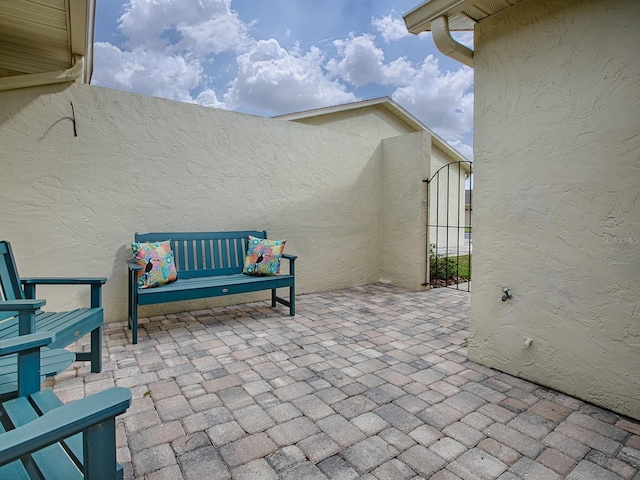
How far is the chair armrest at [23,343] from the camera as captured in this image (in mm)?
1249

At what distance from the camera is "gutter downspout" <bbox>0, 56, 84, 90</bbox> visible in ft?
10.8

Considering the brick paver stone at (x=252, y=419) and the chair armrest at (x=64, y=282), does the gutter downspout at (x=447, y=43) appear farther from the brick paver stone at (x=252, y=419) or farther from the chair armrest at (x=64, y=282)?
the chair armrest at (x=64, y=282)

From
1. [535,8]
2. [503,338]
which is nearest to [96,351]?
[503,338]

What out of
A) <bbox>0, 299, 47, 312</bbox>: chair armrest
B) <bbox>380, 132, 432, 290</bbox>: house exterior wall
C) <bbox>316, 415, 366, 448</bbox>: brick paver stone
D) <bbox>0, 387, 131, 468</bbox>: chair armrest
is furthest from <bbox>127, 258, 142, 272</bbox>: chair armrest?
<bbox>380, 132, 432, 290</bbox>: house exterior wall

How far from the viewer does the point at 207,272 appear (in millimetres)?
4105

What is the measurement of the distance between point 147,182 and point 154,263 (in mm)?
1046

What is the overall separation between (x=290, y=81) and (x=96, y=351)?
2095cm

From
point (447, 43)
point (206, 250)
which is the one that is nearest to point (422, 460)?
point (447, 43)

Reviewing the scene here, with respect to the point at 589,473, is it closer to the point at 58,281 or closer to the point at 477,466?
the point at 477,466

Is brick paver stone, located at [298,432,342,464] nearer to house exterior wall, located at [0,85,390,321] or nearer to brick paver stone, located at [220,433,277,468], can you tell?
brick paver stone, located at [220,433,277,468]

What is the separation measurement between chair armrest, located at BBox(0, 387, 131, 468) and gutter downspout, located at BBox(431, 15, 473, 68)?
298cm

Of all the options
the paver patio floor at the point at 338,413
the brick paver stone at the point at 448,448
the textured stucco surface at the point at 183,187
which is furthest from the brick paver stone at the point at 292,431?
the textured stucco surface at the point at 183,187

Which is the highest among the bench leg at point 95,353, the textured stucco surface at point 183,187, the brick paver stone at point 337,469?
the textured stucco surface at point 183,187

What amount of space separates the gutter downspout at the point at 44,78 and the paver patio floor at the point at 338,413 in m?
2.45
